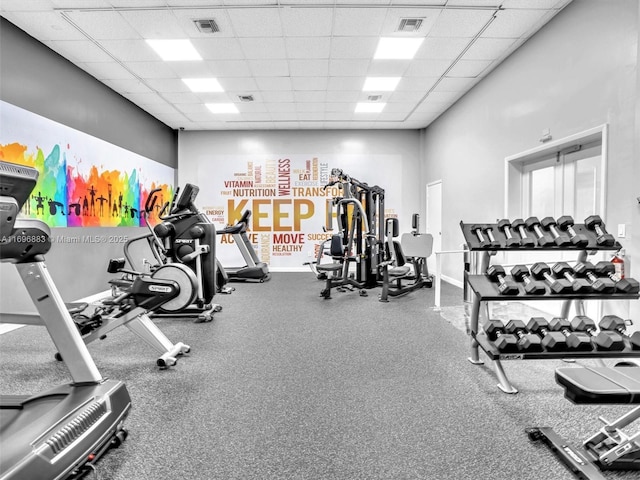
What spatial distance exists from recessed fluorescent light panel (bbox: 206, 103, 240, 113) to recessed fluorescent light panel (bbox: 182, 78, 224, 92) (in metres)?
0.66

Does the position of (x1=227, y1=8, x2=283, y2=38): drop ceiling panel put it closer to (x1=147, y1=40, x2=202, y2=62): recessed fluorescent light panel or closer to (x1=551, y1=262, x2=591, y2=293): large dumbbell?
(x1=147, y1=40, x2=202, y2=62): recessed fluorescent light panel

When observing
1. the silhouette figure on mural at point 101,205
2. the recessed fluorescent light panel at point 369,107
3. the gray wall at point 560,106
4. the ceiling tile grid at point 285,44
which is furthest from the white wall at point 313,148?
the silhouette figure on mural at point 101,205

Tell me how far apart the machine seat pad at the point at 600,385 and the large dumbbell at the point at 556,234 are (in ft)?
3.65

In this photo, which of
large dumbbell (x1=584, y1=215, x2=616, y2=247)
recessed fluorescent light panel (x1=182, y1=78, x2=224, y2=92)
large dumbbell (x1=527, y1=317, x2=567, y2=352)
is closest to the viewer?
large dumbbell (x1=527, y1=317, x2=567, y2=352)

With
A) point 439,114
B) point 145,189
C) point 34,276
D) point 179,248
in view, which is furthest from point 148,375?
point 439,114

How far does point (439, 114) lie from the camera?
23.9 feet

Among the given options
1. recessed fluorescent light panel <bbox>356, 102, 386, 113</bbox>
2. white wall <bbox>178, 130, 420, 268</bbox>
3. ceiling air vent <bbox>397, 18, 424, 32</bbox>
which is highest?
ceiling air vent <bbox>397, 18, 424, 32</bbox>

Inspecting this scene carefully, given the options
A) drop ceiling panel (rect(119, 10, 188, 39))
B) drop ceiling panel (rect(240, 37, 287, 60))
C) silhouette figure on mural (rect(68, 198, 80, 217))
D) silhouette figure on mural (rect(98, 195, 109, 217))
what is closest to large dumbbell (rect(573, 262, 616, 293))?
drop ceiling panel (rect(240, 37, 287, 60))

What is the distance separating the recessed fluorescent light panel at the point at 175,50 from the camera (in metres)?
4.42

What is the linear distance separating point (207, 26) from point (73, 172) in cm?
254

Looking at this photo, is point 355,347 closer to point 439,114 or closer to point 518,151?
point 518,151

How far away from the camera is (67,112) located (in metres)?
4.80

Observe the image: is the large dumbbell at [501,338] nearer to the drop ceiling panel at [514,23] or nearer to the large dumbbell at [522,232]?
the large dumbbell at [522,232]

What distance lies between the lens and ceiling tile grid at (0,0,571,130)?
3744mm
